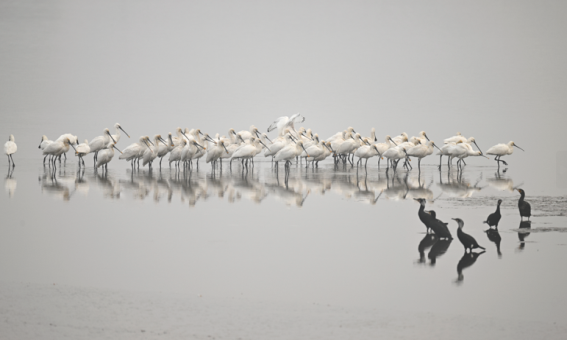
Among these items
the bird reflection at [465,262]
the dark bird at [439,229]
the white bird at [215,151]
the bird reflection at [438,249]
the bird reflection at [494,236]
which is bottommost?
the bird reflection at [465,262]

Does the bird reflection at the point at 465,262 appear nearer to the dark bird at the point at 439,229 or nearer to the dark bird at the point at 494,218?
the dark bird at the point at 439,229

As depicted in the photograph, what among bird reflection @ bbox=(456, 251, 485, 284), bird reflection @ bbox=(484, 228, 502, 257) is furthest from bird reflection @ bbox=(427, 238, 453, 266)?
bird reflection @ bbox=(484, 228, 502, 257)

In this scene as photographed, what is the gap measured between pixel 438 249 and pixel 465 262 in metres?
0.88

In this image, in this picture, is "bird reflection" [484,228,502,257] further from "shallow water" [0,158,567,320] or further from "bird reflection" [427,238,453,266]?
"bird reflection" [427,238,453,266]

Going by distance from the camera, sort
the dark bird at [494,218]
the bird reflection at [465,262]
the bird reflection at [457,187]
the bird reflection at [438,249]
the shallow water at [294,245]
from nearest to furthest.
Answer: the shallow water at [294,245] < the bird reflection at [465,262] < the bird reflection at [438,249] < the dark bird at [494,218] < the bird reflection at [457,187]

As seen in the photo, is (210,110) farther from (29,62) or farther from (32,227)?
(32,227)

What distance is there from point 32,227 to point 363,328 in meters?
7.19

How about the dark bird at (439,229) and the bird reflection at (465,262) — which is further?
the dark bird at (439,229)

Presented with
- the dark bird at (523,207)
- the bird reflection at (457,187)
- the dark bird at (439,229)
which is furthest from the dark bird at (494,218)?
the bird reflection at (457,187)

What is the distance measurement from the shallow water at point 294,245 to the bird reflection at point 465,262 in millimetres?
36

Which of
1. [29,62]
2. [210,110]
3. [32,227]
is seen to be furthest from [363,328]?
[29,62]

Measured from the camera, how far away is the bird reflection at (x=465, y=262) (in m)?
8.62

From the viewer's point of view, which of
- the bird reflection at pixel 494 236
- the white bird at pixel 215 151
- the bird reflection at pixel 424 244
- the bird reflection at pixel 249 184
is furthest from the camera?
the white bird at pixel 215 151

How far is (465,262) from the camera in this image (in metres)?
9.35
